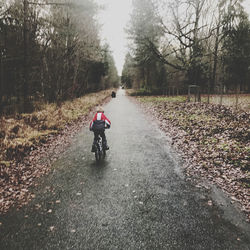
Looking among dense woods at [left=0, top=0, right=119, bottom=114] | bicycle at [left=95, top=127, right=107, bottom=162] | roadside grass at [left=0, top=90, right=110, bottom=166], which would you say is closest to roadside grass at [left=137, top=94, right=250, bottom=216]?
bicycle at [left=95, top=127, right=107, bottom=162]

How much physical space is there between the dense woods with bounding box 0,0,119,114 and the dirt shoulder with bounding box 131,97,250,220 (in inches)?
278

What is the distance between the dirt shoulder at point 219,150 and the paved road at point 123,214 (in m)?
0.55

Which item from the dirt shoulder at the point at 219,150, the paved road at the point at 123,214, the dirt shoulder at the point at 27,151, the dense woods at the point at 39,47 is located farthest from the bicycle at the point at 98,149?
the dense woods at the point at 39,47

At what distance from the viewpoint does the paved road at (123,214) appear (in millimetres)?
3098

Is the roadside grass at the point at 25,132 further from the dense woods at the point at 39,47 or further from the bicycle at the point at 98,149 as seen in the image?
the bicycle at the point at 98,149

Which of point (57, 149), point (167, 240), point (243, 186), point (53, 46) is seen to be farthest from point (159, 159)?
point (53, 46)

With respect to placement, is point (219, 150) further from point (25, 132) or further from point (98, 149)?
point (25, 132)

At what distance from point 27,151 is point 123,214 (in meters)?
5.38

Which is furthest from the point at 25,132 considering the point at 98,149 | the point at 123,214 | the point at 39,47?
the point at 39,47

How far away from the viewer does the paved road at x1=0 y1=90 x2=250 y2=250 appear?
3.10 m

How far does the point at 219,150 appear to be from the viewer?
22.2 feet

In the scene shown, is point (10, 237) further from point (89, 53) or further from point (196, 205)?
point (89, 53)

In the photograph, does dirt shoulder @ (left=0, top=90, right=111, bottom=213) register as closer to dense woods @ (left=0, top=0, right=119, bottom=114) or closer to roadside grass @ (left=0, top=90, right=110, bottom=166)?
roadside grass @ (left=0, top=90, right=110, bottom=166)

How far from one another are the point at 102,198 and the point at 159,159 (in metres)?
2.80
